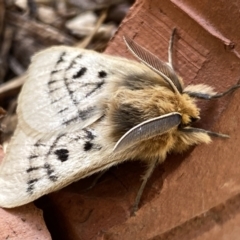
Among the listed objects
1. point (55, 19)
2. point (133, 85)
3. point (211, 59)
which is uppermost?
point (211, 59)

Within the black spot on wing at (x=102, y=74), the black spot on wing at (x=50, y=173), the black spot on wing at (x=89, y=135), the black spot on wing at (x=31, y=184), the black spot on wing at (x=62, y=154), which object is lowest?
the black spot on wing at (x=31, y=184)

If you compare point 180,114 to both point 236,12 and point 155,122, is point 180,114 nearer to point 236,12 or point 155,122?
point 155,122

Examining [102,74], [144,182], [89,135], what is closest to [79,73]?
[102,74]

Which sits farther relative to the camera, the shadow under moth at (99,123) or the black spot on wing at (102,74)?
the black spot on wing at (102,74)

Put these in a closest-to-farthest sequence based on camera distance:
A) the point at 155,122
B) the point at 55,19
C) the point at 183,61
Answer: the point at 155,122 → the point at 183,61 → the point at 55,19

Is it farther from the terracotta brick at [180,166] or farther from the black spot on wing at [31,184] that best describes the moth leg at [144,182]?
the black spot on wing at [31,184]

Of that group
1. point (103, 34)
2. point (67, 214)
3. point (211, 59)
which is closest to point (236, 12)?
point (211, 59)

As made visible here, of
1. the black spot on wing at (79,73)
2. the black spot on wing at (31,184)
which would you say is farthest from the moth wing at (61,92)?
Answer: the black spot on wing at (31,184)

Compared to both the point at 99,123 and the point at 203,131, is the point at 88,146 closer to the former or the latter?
the point at 99,123
